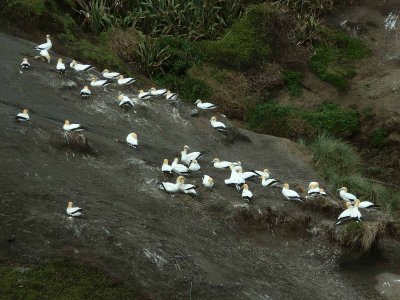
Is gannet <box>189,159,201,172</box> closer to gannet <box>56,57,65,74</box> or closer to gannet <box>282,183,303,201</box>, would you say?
gannet <box>282,183,303,201</box>

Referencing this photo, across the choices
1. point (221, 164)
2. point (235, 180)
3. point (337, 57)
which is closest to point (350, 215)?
point (235, 180)

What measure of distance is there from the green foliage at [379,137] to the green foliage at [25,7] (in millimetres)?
12420

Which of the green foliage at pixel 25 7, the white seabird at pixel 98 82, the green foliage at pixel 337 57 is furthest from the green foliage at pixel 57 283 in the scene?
the green foliage at pixel 337 57

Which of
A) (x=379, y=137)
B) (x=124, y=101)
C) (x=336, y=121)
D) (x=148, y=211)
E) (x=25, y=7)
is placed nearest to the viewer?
(x=148, y=211)

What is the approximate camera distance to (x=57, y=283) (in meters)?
11.0

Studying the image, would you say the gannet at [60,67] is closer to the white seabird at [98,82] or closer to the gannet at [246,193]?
the white seabird at [98,82]

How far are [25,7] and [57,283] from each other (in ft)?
51.4

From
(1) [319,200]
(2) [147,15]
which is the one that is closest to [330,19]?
(2) [147,15]

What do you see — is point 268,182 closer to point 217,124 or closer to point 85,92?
point 217,124

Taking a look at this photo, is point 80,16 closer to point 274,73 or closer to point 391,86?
point 274,73

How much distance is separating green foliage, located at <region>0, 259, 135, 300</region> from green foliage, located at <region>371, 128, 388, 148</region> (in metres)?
16.1

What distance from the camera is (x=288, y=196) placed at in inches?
631

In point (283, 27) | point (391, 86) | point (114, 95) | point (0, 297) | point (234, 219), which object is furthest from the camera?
point (283, 27)

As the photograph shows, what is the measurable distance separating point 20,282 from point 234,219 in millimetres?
5392
